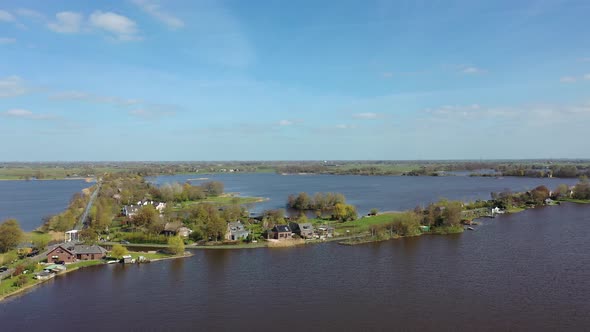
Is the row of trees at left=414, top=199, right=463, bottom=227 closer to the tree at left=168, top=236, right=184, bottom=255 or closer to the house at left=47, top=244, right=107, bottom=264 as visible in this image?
the tree at left=168, top=236, right=184, bottom=255

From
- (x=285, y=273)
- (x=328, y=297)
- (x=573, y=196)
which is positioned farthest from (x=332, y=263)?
(x=573, y=196)

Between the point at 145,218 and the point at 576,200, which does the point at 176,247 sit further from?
the point at 576,200

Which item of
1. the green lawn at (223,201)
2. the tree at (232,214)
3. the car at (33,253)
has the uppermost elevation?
the tree at (232,214)

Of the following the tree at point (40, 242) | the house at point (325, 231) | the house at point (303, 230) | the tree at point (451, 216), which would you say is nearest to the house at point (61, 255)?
the tree at point (40, 242)

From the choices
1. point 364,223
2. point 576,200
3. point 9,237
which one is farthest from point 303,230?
point 576,200

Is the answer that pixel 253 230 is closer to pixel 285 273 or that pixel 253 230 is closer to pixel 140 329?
pixel 285 273

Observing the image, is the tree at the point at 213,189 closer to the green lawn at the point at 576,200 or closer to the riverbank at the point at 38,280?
the riverbank at the point at 38,280
